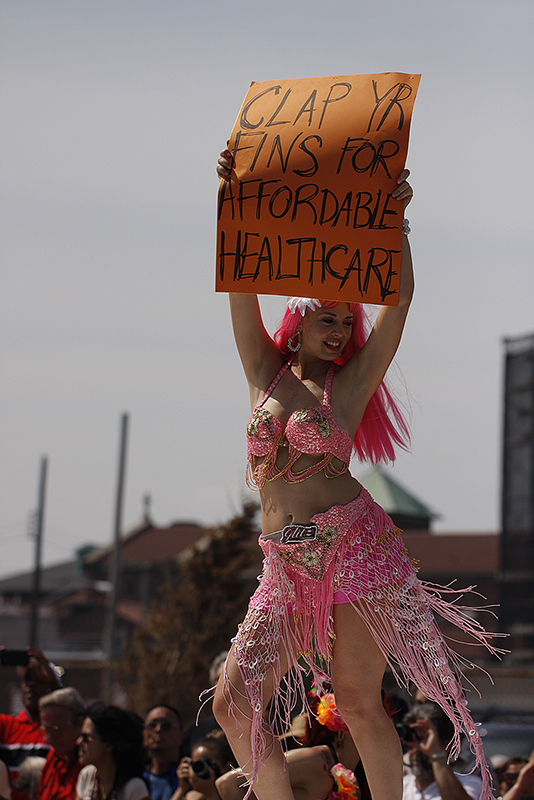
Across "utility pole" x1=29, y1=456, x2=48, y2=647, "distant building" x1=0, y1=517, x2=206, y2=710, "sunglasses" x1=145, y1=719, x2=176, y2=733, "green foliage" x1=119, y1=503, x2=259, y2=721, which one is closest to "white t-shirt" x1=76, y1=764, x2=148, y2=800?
"sunglasses" x1=145, y1=719, x2=176, y2=733

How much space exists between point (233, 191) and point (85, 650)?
3440 cm

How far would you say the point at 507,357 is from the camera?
67.2 feet

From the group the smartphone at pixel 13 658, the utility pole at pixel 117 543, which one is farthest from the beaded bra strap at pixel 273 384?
the utility pole at pixel 117 543

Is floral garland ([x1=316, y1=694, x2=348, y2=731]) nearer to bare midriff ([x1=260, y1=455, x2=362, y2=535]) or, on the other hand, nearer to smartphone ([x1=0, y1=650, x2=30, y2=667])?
bare midriff ([x1=260, y1=455, x2=362, y2=535])

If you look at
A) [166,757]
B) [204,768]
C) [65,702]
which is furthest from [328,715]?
[65,702]

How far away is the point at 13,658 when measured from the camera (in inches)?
213

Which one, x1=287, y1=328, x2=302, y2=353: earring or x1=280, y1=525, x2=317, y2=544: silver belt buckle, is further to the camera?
x1=287, y1=328, x2=302, y2=353: earring

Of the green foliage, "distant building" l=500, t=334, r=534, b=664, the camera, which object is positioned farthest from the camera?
"distant building" l=500, t=334, r=534, b=664

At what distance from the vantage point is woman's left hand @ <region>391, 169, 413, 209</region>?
3203mm

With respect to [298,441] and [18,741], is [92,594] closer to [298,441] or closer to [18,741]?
[18,741]

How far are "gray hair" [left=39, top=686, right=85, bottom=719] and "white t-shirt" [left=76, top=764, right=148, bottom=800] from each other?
316mm

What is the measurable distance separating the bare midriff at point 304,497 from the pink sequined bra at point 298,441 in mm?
20

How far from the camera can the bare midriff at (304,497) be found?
3148mm

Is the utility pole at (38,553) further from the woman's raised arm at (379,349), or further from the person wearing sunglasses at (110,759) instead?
the woman's raised arm at (379,349)
